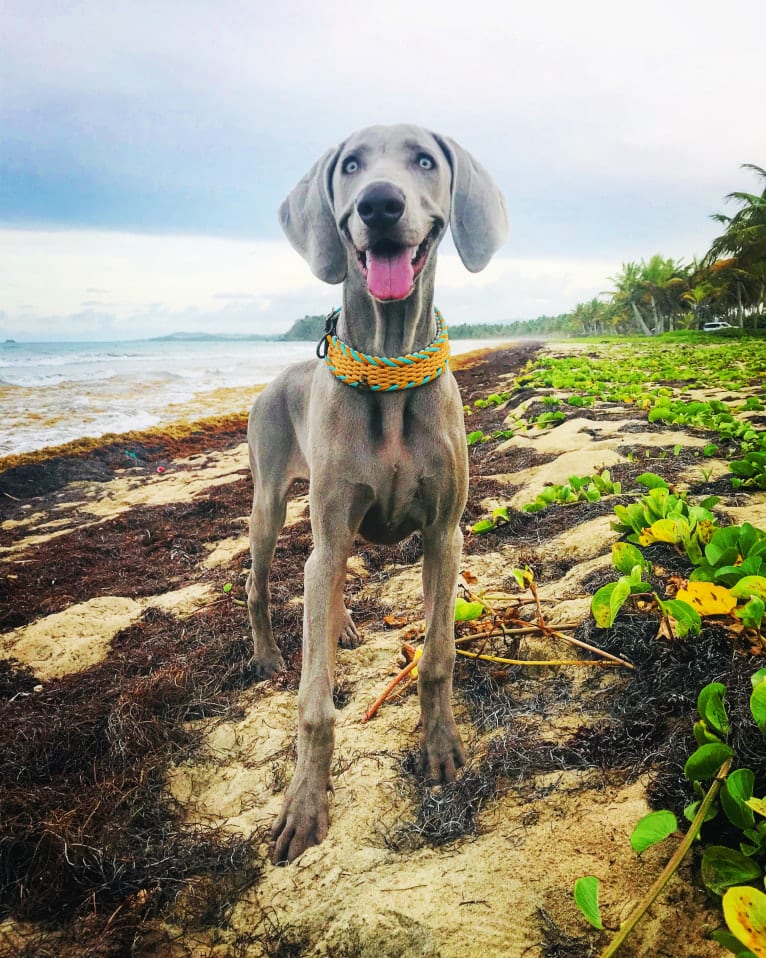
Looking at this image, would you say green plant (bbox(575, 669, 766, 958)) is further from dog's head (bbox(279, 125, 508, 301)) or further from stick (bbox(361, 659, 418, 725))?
dog's head (bbox(279, 125, 508, 301))

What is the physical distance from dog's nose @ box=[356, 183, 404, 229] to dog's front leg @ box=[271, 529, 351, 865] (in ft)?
3.75

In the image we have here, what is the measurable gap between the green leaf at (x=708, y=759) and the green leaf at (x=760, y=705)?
0.10 meters

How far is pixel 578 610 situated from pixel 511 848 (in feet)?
3.75

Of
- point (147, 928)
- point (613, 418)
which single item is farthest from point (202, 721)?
point (613, 418)

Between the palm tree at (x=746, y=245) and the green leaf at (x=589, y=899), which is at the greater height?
the palm tree at (x=746, y=245)

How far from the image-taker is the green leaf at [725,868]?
48.6 inches

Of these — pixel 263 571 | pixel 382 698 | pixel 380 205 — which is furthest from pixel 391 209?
pixel 263 571

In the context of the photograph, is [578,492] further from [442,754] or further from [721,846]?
[721,846]

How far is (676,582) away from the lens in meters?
2.22

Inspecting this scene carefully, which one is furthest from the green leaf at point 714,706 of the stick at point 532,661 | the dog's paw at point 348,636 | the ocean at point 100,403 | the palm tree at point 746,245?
the palm tree at point 746,245

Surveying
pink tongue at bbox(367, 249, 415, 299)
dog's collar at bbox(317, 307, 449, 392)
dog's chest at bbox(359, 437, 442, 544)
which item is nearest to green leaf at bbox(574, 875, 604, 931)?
dog's chest at bbox(359, 437, 442, 544)

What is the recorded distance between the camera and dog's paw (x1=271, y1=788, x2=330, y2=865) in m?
1.87

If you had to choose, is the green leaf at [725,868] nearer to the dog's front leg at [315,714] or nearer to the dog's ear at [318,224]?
the dog's front leg at [315,714]

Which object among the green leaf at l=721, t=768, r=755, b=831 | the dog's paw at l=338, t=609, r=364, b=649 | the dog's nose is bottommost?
the dog's paw at l=338, t=609, r=364, b=649
